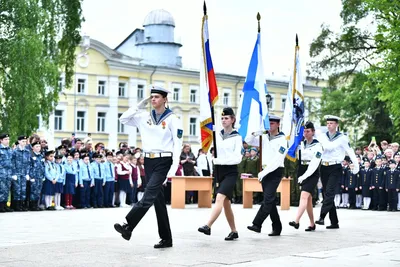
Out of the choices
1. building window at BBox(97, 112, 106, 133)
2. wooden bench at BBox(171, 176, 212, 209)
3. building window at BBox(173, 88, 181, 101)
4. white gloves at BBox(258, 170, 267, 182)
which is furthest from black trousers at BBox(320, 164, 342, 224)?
building window at BBox(173, 88, 181, 101)

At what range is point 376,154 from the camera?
91.9 feet

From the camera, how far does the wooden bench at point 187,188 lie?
81.0 ft

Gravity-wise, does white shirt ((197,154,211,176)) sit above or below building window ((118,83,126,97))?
below

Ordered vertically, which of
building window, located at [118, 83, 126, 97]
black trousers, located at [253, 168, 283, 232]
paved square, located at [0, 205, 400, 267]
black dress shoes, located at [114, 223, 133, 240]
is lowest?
paved square, located at [0, 205, 400, 267]

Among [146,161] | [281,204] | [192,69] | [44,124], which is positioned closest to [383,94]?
[281,204]

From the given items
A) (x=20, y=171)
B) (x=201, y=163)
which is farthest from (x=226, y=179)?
(x=201, y=163)

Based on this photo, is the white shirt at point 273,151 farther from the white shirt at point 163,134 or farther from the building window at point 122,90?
the building window at point 122,90

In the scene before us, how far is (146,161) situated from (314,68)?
41.7 m

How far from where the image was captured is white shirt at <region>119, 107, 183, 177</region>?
468 inches

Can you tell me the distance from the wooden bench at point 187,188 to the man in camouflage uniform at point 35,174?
396 cm

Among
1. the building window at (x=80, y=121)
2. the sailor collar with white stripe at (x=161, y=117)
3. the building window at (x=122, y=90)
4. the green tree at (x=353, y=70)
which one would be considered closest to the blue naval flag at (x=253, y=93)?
the sailor collar with white stripe at (x=161, y=117)

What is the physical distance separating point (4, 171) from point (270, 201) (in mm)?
9576

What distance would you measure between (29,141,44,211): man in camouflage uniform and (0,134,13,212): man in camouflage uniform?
78cm

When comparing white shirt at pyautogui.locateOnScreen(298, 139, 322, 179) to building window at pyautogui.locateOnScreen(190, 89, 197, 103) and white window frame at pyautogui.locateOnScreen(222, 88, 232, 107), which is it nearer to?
building window at pyautogui.locateOnScreen(190, 89, 197, 103)
